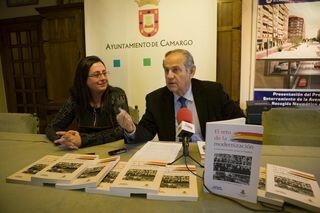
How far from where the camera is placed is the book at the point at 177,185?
904 millimetres

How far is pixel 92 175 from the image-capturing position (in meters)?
1.07

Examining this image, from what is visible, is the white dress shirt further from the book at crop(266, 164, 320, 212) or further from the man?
the book at crop(266, 164, 320, 212)

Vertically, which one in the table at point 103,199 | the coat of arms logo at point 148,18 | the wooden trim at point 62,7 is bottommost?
the table at point 103,199

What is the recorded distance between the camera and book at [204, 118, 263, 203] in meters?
0.87

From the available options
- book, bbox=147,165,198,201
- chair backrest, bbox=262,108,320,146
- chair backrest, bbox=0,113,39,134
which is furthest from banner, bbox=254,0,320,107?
chair backrest, bbox=0,113,39,134

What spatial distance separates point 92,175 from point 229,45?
2329mm

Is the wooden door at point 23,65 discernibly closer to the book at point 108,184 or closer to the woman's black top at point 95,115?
the woman's black top at point 95,115

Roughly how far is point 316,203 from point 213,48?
2181 mm

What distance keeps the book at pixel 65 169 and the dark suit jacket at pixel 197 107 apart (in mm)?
618

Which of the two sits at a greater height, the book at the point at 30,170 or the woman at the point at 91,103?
the woman at the point at 91,103

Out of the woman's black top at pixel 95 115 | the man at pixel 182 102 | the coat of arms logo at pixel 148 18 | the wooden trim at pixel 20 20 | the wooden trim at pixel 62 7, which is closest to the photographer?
the man at pixel 182 102

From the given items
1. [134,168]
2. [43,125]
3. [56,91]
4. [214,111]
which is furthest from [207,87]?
[43,125]

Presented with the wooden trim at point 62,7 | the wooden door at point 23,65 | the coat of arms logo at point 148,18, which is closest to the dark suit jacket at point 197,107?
the coat of arms logo at point 148,18

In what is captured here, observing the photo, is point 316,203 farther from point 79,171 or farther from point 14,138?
point 14,138
